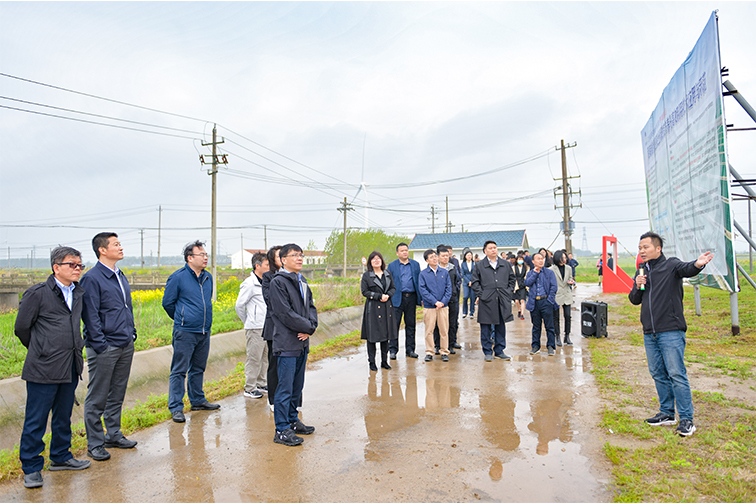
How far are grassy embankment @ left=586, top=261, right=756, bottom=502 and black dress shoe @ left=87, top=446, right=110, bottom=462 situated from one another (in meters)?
4.13

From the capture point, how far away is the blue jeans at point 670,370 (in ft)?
14.3

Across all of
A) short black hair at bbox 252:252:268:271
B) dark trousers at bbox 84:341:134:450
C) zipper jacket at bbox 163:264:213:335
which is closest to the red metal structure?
short black hair at bbox 252:252:268:271

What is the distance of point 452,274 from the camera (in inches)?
370

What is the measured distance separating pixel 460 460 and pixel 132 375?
446 cm

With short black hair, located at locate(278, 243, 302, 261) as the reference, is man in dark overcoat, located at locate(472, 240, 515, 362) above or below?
below

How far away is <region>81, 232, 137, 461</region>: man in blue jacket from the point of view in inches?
166

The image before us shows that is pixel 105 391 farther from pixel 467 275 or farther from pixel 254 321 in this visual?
pixel 467 275

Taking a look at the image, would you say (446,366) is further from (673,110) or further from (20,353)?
(673,110)

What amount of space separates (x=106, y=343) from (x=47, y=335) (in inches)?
21.6

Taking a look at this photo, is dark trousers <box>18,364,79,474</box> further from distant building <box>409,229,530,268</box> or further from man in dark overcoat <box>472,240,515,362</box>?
distant building <box>409,229,530,268</box>

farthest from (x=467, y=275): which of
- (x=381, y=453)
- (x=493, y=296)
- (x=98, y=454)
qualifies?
(x=98, y=454)

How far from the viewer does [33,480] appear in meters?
3.61

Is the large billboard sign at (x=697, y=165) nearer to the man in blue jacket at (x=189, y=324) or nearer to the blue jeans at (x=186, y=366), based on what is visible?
the man in blue jacket at (x=189, y=324)

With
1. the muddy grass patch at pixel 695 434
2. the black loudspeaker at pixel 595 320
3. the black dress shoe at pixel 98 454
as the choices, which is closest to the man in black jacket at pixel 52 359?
the black dress shoe at pixel 98 454
